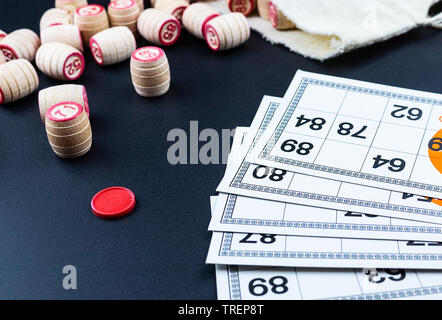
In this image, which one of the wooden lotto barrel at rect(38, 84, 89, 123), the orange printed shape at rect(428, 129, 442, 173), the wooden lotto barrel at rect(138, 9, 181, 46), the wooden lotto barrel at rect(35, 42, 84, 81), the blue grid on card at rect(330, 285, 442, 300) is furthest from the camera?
the wooden lotto barrel at rect(138, 9, 181, 46)

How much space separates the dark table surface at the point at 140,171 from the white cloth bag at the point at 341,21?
0.12 ft

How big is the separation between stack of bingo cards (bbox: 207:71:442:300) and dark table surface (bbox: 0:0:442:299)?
53 mm

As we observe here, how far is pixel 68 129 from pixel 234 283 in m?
0.47

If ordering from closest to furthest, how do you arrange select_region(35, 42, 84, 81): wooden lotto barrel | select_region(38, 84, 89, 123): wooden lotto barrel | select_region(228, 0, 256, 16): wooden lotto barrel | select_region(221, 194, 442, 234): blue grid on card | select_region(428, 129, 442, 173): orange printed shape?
select_region(221, 194, 442, 234): blue grid on card, select_region(428, 129, 442, 173): orange printed shape, select_region(38, 84, 89, 123): wooden lotto barrel, select_region(35, 42, 84, 81): wooden lotto barrel, select_region(228, 0, 256, 16): wooden lotto barrel

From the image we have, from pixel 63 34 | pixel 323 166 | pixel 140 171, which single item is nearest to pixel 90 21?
pixel 63 34

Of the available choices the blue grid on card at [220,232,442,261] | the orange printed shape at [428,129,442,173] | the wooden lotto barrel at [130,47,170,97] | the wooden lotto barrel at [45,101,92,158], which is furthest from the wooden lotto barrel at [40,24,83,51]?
the orange printed shape at [428,129,442,173]

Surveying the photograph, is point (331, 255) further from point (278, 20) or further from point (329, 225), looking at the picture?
point (278, 20)

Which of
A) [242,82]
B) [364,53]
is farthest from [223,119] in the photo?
[364,53]

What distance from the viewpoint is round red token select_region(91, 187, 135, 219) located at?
98cm

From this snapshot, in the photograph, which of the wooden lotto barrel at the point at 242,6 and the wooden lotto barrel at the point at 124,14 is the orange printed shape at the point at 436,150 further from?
the wooden lotto barrel at the point at 124,14

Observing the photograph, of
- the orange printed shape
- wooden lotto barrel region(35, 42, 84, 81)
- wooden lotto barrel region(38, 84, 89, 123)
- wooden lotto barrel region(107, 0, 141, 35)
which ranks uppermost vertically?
wooden lotto barrel region(107, 0, 141, 35)

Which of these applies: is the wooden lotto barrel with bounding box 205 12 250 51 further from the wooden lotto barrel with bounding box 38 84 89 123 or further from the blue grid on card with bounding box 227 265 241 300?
the blue grid on card with bounding box 227 265 241 300

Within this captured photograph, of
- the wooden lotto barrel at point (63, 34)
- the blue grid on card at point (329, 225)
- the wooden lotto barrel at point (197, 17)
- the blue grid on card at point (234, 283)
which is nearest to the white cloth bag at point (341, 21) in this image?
the wooden lotto barrel at point (197, 17)
